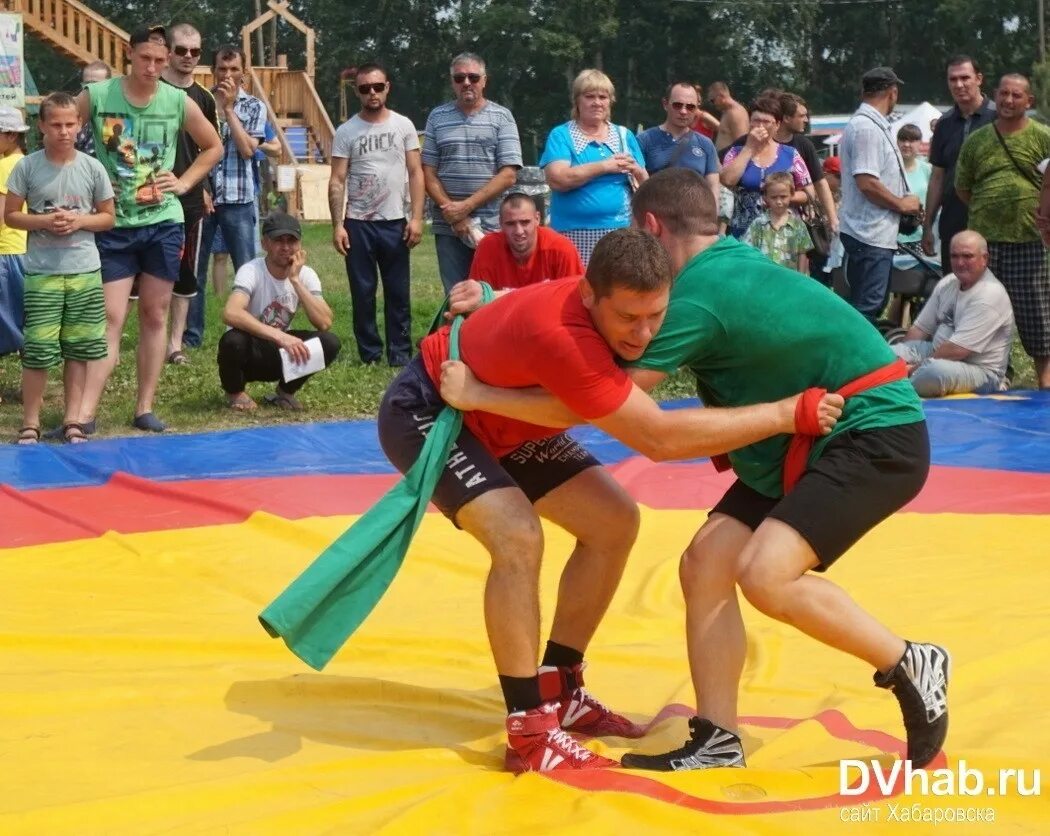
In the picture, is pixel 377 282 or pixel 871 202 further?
pixel 871 202

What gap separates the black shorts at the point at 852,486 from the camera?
340 centimetres

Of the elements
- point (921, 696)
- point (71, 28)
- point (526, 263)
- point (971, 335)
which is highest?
point (71, 28)

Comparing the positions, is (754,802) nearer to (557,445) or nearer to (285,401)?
(557,445)

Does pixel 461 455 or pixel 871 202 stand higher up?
pixel 871 202

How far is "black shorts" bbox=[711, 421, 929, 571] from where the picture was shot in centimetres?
340

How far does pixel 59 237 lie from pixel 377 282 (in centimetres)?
253

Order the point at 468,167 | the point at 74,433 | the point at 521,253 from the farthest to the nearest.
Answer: the point at 468,167, the point at 74,433, the point at 521,253

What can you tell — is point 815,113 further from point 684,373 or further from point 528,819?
point 528,819

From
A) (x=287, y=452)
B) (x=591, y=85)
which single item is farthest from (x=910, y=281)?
(x=287, y=452)

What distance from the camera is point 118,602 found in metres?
4.92

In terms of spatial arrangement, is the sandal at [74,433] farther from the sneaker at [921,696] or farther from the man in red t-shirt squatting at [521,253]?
the sneaker at [921,696]

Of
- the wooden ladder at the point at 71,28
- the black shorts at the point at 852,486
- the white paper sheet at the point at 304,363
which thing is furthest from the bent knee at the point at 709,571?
the wooden ladder at the point at 71,28

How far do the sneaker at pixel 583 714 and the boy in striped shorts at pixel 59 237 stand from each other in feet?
13.4

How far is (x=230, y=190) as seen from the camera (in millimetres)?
9984
